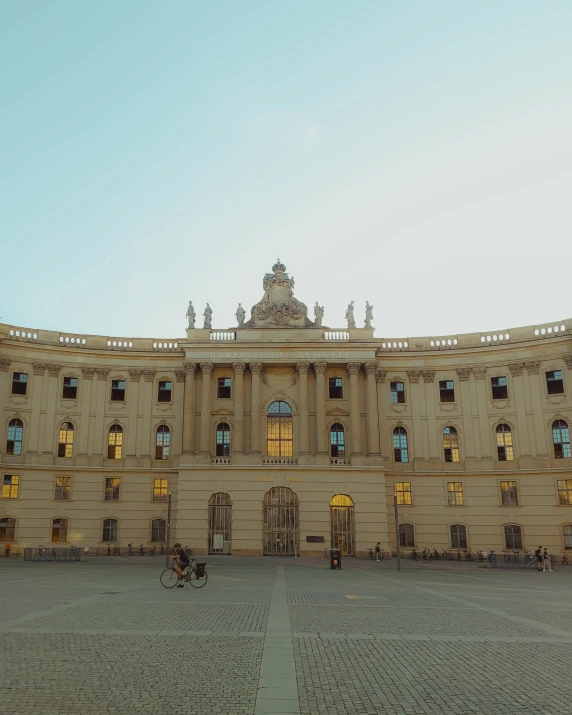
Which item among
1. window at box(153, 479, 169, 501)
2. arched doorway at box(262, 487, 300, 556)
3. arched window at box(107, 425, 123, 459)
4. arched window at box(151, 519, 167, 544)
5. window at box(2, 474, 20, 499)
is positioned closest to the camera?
arched doorway at box(262, 487, 300, 556)

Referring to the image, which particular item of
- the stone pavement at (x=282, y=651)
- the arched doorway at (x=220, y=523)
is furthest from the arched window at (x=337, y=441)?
the stone pavement at (x=282, y=651)

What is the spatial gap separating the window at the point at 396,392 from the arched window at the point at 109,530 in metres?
27.9

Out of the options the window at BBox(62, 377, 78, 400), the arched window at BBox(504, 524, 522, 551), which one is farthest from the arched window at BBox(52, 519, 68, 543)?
the arched window at BBox(504, 524, 522, 551)

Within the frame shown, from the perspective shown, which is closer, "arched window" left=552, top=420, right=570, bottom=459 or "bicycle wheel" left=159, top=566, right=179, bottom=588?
"bicycle wheel" left=159, top=566, right=179, bottom=588

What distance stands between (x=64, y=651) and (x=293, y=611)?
8667 mm

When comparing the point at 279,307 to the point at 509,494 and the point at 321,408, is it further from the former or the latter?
the point at 509,494

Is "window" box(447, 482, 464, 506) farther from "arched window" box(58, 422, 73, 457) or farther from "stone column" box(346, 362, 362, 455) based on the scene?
"arched window" box(58, 422, 73, 457)

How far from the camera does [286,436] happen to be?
56.7 m

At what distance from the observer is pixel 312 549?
5212 cm

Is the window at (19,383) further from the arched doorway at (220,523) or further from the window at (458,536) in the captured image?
the window at (458,536)

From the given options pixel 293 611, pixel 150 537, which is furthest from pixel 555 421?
pixel 293 611

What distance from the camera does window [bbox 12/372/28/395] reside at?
183 ft

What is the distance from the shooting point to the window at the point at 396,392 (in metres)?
58.9

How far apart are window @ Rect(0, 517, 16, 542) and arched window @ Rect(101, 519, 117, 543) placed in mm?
7458
